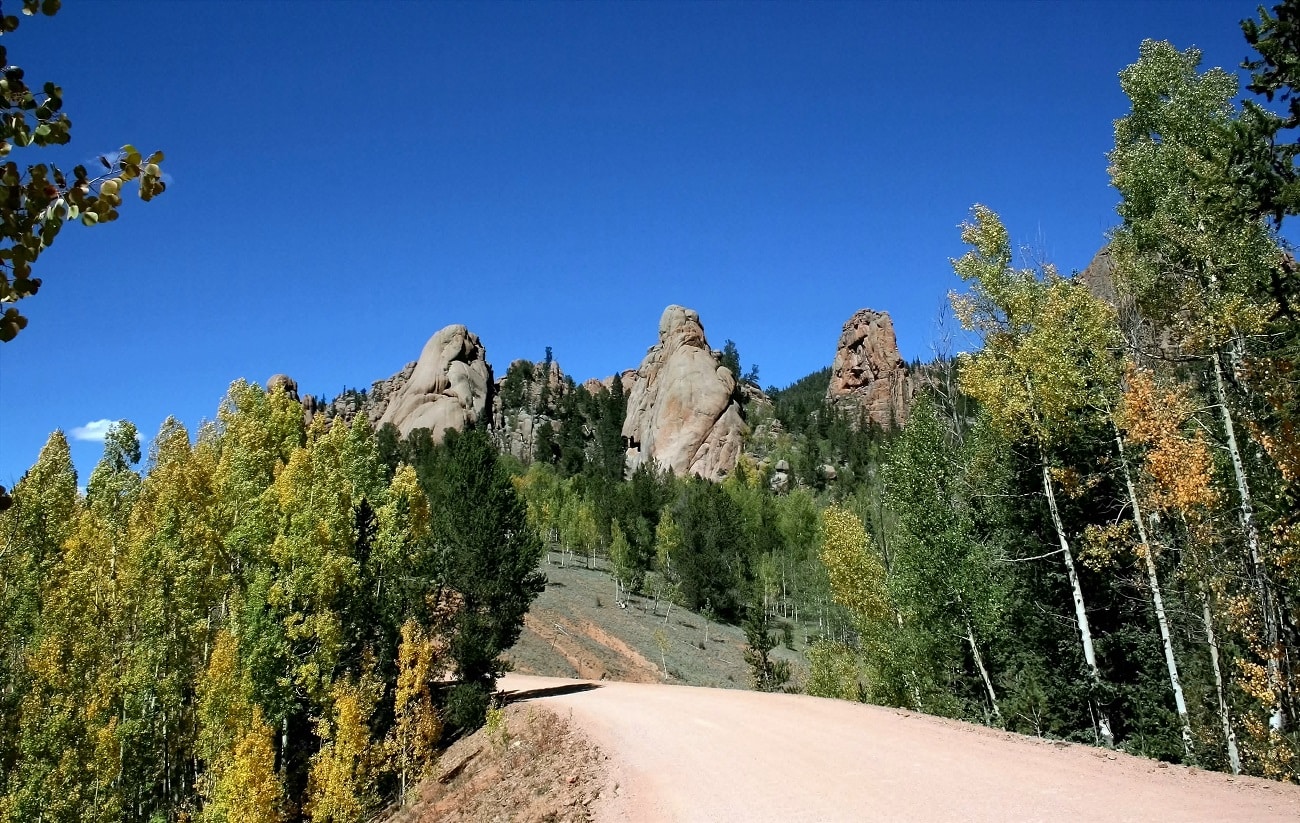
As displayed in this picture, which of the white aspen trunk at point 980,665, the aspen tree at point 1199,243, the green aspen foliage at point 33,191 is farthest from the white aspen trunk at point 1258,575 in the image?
the green aspen foliage at point 33,191

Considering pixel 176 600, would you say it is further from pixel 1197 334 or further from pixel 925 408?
pixel 1197 334

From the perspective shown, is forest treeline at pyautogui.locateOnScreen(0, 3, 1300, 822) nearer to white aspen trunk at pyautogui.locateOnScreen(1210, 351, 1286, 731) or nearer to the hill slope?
white aspen trunk at pyautogui.locateOnScreen(1210, 351, 1286, 731)

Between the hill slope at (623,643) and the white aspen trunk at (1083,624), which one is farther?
the hill slope at (623,643)

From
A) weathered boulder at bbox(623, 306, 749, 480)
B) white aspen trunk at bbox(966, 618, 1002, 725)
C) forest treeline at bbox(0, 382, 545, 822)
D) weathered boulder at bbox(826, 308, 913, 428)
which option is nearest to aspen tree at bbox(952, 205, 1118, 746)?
white aspen trunk at bbox(966, 618, 1002, 725)

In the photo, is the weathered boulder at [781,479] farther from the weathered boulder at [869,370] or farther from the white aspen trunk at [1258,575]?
the white aspen trunk at [1258,575]

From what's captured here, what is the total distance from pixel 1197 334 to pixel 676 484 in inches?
2546

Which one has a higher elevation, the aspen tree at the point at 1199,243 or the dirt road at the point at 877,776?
the aspen tree at the point at 1199,243

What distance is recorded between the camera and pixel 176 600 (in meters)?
21.1

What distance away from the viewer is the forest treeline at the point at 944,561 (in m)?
13.7

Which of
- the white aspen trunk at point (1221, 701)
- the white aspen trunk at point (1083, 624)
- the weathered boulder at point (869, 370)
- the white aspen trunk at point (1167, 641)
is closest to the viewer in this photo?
the white aspen trunk at point (1221, 701)

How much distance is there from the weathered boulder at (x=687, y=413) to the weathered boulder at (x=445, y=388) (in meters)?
22.0

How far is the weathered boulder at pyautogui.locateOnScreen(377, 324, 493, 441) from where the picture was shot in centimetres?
9300

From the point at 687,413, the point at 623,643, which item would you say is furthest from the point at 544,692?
the point at 687,413

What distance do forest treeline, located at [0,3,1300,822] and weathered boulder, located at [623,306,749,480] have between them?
66.5m
